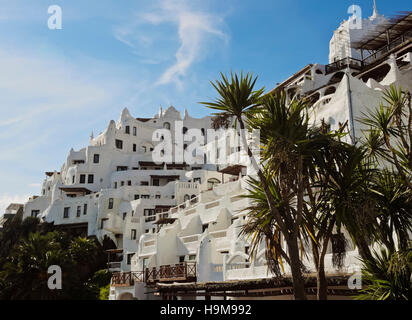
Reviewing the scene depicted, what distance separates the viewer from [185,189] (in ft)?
181

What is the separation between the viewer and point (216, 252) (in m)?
27.3

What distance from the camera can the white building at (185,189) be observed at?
23.5 metres

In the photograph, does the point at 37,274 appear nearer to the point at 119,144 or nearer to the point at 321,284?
the point at 321,284

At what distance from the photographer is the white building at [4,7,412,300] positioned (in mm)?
23484

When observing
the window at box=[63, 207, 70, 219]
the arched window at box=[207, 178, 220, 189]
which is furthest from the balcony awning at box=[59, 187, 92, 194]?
the arched window at box=[207, 178, 220, 189]

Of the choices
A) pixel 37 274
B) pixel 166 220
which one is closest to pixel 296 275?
pixel 37 274

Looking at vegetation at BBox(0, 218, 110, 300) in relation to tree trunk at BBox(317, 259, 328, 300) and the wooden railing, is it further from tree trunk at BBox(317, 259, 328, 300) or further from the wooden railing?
tree trunk at BBox(317, 259, 328, 300)

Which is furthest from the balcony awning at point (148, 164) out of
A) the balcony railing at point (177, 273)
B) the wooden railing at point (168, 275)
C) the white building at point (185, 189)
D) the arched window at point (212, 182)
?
the balcony railing at point (177, 273)

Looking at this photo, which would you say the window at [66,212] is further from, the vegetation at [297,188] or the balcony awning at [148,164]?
the vegetation at [297,188]

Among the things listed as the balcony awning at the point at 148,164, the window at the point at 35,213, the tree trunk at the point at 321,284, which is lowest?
the tree trunk at the point at 321,284
